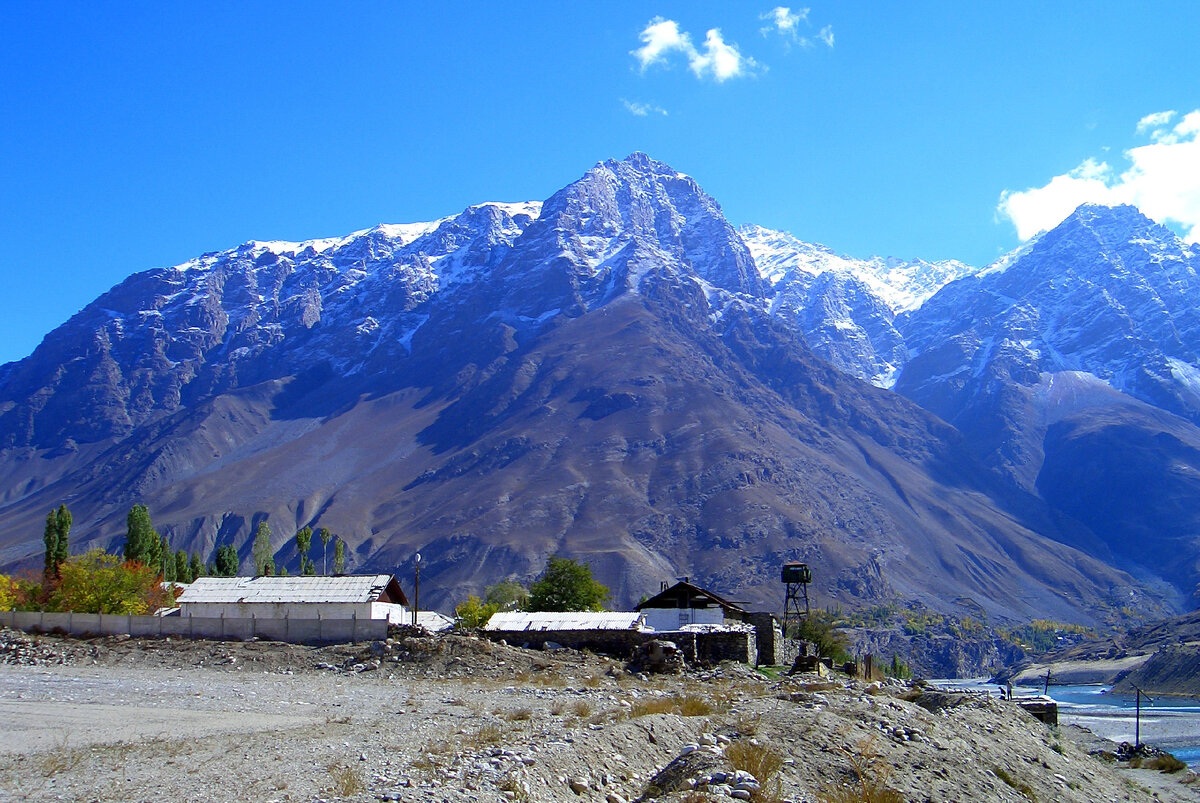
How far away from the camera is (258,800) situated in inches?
612

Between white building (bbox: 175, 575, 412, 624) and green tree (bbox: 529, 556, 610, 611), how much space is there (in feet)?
52.7

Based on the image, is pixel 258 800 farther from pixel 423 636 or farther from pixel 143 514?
pixel 143 514

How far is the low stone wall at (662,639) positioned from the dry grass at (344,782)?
22.8 m

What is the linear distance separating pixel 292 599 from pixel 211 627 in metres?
13.1

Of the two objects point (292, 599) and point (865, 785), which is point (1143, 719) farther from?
point (865, 785)

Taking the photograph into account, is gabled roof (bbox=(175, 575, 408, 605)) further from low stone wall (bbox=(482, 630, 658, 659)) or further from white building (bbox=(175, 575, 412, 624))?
low stone wall (bbox=(482, 630, 658, 659))

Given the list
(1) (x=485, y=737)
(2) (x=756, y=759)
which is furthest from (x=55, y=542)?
(2) (x=756, y=759)

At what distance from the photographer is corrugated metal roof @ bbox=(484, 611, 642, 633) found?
44.5m

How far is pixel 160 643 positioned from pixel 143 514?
76.7 m

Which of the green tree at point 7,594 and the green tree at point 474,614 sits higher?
the green tree at point 7,594

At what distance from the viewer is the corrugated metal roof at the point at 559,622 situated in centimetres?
4447

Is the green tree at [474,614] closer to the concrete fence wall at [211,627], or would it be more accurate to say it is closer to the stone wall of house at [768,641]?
the concrete fence wall at [211,627]

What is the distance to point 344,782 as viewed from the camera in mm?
15930

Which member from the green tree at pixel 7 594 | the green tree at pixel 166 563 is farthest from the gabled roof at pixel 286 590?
the green tree at pixel 166 563
